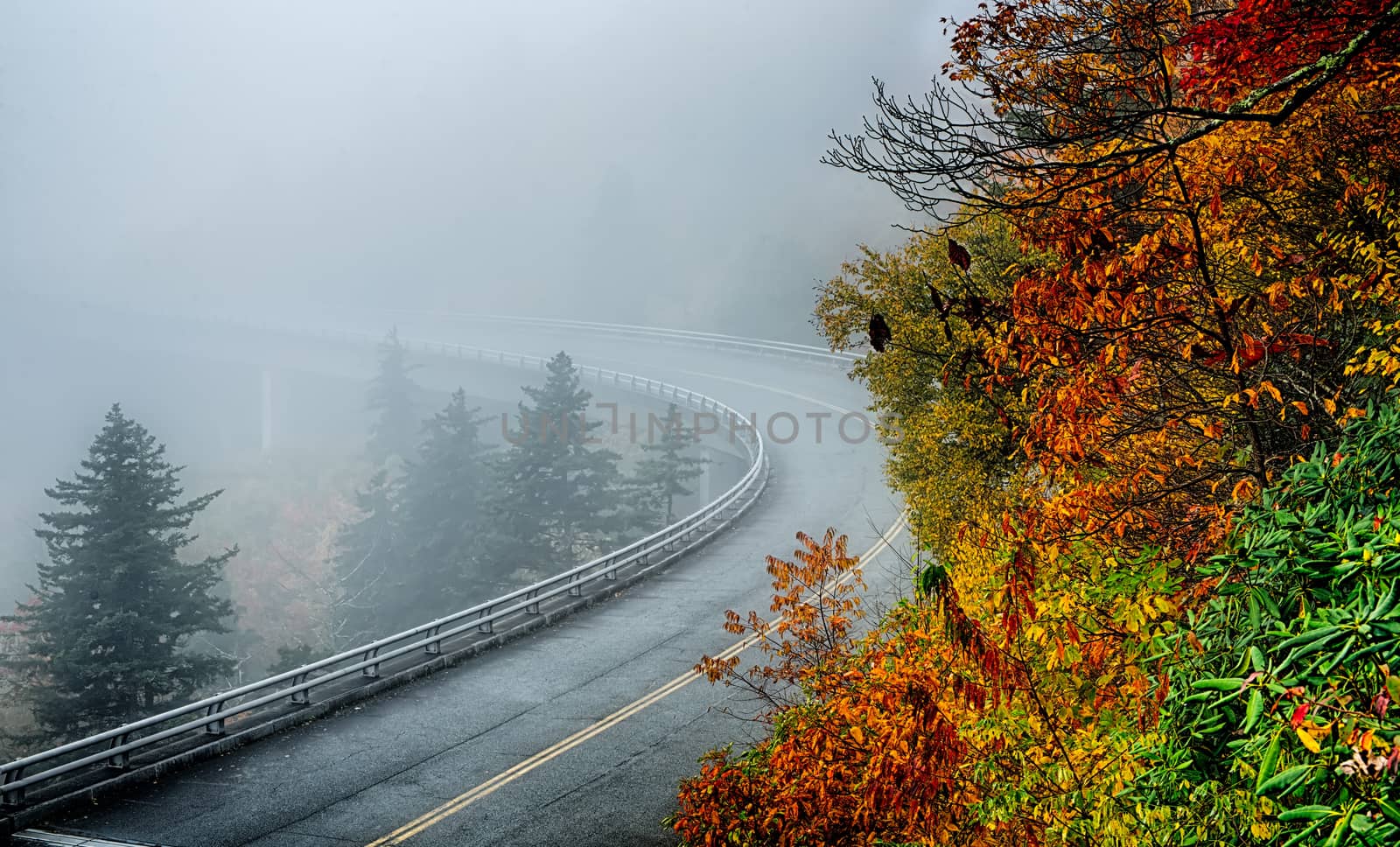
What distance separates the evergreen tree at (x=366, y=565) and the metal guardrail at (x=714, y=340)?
2165 cm

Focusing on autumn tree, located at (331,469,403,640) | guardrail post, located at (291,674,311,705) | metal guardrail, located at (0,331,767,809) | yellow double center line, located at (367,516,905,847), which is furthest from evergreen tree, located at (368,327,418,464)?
yellow double center line, located at (367,516,905,847)

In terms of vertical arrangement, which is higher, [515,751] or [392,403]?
[392,403]

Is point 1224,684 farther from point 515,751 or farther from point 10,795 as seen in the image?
point 10,795

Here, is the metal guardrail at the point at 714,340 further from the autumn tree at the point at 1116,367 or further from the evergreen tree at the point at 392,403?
the autumn tree at the point at 1116,367

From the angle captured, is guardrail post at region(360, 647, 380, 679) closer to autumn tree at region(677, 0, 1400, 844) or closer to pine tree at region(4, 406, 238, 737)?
autumn tree at region(677, 0, 1400, 844)

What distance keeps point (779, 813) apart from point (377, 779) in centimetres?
588

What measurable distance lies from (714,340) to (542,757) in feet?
162

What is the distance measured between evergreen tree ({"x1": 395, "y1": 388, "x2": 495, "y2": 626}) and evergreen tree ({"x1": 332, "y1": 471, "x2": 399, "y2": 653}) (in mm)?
781

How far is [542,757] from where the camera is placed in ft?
44.2

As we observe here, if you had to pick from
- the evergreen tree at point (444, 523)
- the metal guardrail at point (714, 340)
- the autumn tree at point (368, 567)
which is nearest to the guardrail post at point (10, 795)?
the evergreen tree at point (444, 523)

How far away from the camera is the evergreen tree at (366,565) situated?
1662 inches

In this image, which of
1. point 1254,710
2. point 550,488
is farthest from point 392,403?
point 1254,710

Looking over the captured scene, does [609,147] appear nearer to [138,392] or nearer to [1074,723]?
[138,392]

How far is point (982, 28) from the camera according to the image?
8.38 m
